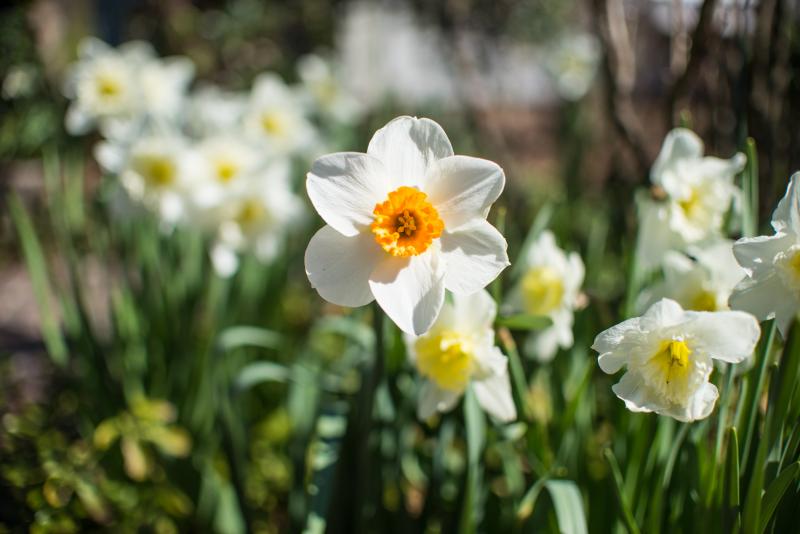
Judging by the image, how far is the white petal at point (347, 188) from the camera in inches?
33.9

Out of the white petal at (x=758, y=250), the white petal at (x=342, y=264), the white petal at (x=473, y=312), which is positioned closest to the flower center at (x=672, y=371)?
the white petal at (x=758, y=250)

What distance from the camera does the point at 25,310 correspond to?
A: 143 inches

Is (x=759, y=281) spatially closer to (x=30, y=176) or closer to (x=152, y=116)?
(x=152, y=116)

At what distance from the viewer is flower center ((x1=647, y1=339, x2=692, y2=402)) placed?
83 centimetres

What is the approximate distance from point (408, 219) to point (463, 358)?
0.87ft

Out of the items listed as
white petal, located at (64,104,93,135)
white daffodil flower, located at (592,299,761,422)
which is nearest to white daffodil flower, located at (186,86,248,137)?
white petal, located at (64,104,93,135)

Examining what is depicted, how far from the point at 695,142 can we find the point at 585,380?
0.43 meters

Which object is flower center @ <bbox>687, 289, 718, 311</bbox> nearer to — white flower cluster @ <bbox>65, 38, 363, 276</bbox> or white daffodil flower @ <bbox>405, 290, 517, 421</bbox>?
white daffodil flower @ <bbox>405, 290, 517, 421</bbox>

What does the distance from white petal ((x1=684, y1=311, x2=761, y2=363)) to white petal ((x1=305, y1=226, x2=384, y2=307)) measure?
399 mm

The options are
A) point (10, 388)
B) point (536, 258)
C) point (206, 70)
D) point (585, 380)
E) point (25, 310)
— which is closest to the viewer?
point (585, 380)

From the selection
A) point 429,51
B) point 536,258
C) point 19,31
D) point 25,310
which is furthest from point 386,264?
point 429,51


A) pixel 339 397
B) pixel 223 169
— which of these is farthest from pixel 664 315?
pixel 223 169

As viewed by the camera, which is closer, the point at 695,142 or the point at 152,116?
the point at 695,142

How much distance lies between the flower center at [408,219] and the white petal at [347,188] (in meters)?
0.02
